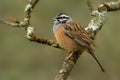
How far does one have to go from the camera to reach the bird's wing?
705 cm

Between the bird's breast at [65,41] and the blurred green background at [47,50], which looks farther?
the blurred green background at [47,50]

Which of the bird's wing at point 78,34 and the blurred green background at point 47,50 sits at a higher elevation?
the bird's wing at point 78,34

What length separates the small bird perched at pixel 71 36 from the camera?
7078 millimetres

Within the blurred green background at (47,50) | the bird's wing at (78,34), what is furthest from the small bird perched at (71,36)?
the blurred green background at (47,50)

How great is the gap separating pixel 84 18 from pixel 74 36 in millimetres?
4428

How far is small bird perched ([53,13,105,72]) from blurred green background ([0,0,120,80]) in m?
3.13

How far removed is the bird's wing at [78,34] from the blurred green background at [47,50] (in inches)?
124

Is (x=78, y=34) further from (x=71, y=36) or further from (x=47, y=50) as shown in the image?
(x=47, y=50)

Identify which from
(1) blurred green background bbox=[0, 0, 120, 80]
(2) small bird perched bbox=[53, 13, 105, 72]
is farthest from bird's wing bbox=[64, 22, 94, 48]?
(1) blurred green background bbox=[0, 0, 120, 80]

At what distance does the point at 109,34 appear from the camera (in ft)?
36.5

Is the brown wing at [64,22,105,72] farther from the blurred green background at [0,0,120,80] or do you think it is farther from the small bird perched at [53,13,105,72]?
the blurred green background at [0,0,120,80]

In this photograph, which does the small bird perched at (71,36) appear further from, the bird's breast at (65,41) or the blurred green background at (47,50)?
the blurred green background at (47,50)

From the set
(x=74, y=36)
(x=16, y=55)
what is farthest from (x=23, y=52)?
(x=74, y=36)

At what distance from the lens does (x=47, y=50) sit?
11547 millimetres
